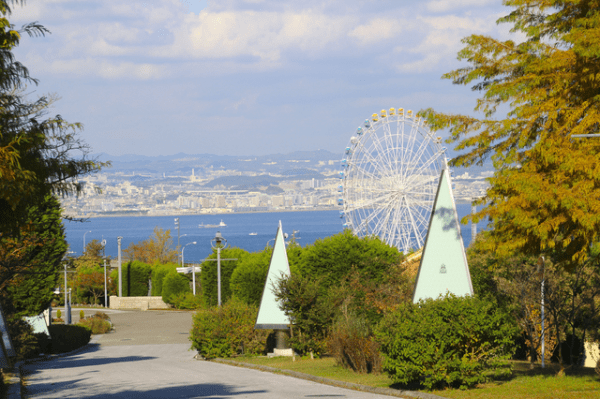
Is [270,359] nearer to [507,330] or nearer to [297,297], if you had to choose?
[297,297]

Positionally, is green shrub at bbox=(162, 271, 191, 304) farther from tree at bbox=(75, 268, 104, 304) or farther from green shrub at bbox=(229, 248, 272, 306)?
green shrub at bbox=(229, 248, 272, 306)

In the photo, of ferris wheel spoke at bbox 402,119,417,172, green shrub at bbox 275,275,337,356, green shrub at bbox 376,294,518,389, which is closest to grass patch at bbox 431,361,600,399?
green shrub at bbox 376,294,518,389

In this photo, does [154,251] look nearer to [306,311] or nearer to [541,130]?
[306,311]

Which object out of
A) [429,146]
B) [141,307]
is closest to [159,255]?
[141,307]

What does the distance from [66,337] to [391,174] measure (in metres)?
23.4

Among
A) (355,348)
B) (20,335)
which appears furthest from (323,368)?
(20,335)

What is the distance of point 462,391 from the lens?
13586mm

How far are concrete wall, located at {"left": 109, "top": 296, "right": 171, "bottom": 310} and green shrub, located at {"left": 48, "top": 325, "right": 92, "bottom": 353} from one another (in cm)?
2876

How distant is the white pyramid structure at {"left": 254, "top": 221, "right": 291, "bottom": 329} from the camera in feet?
77.4

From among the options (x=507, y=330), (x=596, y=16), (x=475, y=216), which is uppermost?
(x=596, y=16)

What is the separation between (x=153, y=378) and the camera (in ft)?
59.7

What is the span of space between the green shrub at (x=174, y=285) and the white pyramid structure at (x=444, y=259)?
46403mm

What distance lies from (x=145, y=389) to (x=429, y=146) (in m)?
31.3

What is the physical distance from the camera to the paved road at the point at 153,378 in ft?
47.6
